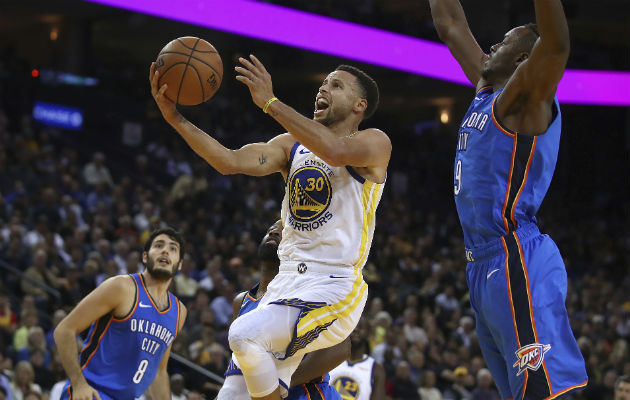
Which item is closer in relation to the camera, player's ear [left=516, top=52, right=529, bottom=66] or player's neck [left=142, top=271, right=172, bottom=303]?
player's ear [left=516, top=52, right=529, bottom=66]

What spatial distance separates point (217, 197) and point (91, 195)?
3.16 m

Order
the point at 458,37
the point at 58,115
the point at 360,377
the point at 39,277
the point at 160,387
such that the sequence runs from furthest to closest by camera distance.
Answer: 1. the point at 58,115
2. the point at 39,277
3. the point at 360,377
4. the point at 160,387
5. the point at 458,37

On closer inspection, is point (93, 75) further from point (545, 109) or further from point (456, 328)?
point (545, 109)

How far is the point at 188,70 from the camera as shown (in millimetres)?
4422

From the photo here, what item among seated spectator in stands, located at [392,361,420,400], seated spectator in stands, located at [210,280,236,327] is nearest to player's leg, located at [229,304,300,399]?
seated spectator in stands, located at [392,361,420,400]

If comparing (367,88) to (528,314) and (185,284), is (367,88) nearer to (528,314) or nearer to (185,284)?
(528,314)

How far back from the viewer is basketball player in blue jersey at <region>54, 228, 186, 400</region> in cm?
567

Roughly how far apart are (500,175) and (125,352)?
9.97 ft

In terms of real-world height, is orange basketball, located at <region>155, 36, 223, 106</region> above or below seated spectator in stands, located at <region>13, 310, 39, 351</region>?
above

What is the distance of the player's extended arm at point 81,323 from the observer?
5.35m

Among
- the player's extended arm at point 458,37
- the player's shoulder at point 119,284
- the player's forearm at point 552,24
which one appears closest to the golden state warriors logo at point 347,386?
the player's shoulder at point 119,284

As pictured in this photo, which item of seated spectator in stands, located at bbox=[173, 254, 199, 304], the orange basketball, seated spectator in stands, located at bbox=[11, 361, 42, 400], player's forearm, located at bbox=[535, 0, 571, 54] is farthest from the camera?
seated spectator in stands, located at bbox=[173, 254, 199, 304]

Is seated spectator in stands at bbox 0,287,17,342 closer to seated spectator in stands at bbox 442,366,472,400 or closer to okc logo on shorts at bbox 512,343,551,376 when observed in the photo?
seated spectator in stands at bbox 442,366,472,400

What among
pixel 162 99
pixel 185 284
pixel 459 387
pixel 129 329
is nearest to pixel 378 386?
pixel 129 329
